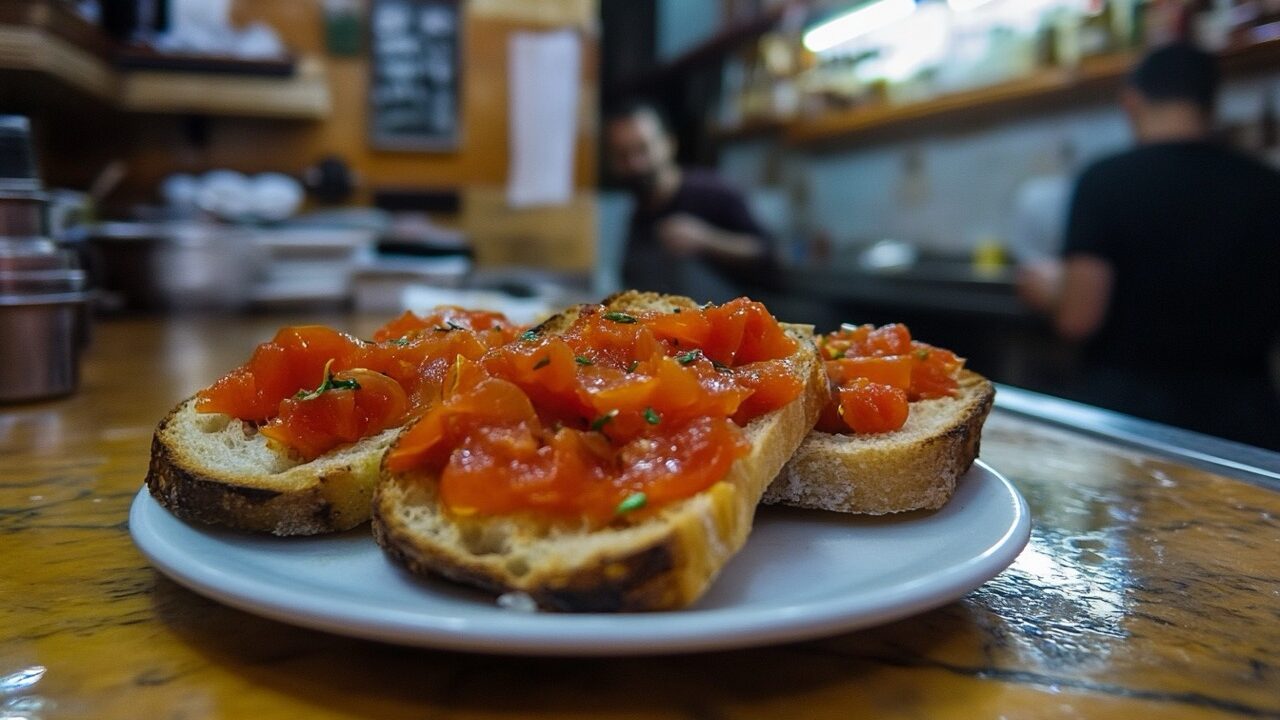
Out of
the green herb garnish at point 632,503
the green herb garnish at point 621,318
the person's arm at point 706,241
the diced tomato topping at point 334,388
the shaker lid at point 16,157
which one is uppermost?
the shaker lid at point 16,157

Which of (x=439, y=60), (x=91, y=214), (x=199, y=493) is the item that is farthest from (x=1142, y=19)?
(x=91, y=214)

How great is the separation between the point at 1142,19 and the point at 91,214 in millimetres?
5649

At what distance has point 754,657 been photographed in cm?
76

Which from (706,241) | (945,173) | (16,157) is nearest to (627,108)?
(945,173)

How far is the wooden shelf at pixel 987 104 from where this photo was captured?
4465 mm

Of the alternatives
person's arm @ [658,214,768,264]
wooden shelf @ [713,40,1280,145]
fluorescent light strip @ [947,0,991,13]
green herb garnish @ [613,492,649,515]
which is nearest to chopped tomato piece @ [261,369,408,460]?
green herb garnish @ [613,492,649,515]

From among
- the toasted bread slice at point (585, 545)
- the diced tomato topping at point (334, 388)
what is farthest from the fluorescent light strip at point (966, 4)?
the toasted bread slice at point (585, 545)

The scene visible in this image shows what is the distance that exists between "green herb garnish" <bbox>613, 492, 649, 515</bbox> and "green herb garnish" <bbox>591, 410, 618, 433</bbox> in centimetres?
10

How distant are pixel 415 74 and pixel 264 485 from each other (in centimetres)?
625

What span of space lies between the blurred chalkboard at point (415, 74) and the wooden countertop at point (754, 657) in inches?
230

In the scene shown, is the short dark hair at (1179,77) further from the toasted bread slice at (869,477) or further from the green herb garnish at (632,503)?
the green herb garnish at (632,503)

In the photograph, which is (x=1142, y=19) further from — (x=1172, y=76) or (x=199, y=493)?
(x=199, y=493)

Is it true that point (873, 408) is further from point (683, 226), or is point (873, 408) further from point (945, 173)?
point (945, 173)

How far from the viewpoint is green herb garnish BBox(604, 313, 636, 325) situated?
1140 millimetres
